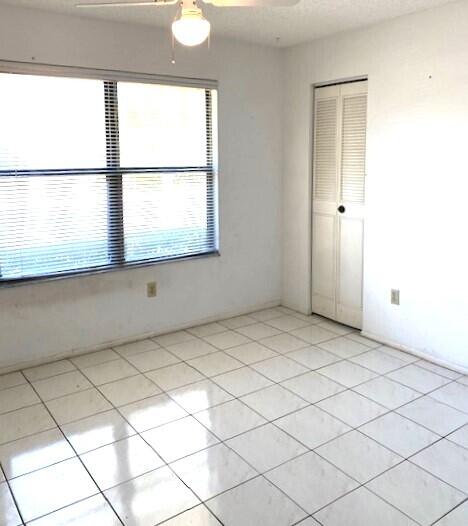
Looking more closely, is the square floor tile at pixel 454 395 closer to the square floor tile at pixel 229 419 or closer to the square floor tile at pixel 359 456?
the square floor tile at pixel 359 456

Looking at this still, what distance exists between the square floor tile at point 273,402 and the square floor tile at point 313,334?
88cm

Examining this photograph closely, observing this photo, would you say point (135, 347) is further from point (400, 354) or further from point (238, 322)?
point (400, 354)

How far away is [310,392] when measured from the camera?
10.2 feet

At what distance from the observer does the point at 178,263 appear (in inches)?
161

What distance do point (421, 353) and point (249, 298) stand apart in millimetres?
1547

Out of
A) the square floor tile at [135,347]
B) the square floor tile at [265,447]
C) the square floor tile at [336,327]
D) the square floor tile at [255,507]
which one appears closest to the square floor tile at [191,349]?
the square floor tile at [135,347]

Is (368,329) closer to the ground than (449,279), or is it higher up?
closer to the ground

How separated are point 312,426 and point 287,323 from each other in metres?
1.66

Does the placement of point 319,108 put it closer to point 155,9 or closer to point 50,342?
point 155,9

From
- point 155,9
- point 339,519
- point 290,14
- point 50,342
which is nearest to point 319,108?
point 290,14

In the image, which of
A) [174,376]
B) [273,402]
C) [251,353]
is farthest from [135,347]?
[273,402]

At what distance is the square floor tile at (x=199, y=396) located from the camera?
9.69ft

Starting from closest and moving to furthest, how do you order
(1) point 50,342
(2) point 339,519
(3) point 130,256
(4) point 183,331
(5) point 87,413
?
(2) point 339,519 < (5) point 87,413 < (1) point 50,342 < (3) point 130,256 < (4) point 183,331

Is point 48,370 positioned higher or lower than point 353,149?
lower
